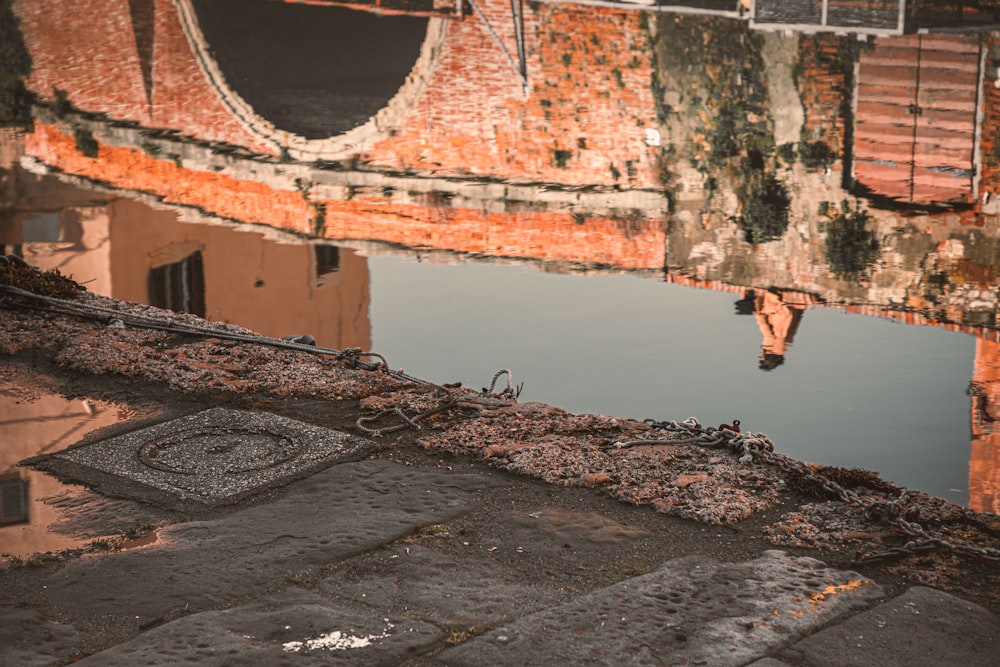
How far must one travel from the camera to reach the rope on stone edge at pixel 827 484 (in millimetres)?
2090

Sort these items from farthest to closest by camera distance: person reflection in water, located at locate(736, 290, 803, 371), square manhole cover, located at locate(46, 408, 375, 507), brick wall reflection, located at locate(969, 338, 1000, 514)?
1. person reflection in water, located at locate(736, 290, 803, 371)
2. brick wall reflection, located at locate(969, 338, 1000, 514)
3. square manhole cover, located at locate(46, 408, 375, 507)

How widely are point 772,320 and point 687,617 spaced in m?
6.47

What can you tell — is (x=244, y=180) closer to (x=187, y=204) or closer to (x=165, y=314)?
(x=187, y=204)

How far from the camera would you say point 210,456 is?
8.50 feet

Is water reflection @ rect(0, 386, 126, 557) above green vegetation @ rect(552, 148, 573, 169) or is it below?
below

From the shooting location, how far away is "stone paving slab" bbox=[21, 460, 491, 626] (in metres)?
1.95

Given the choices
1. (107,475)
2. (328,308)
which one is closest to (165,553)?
(107,475)

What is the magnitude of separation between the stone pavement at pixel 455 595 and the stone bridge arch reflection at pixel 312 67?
25.3 feet

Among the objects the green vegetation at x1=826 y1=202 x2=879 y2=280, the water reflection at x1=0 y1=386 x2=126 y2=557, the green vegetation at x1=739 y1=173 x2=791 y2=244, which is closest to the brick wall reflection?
the green vegetation at x1=826 y1=202 x2=879 y2=280

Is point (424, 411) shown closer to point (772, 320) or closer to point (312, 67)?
point (772, 320)

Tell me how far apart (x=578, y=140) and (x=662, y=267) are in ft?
6.47

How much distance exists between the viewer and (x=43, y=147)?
9523 mm

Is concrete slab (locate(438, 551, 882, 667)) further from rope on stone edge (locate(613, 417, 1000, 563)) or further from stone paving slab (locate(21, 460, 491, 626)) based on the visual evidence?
stone paving slab (locate(21, 460, 491, 626))

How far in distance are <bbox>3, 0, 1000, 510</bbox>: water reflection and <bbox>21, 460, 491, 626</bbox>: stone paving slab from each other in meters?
5.50
